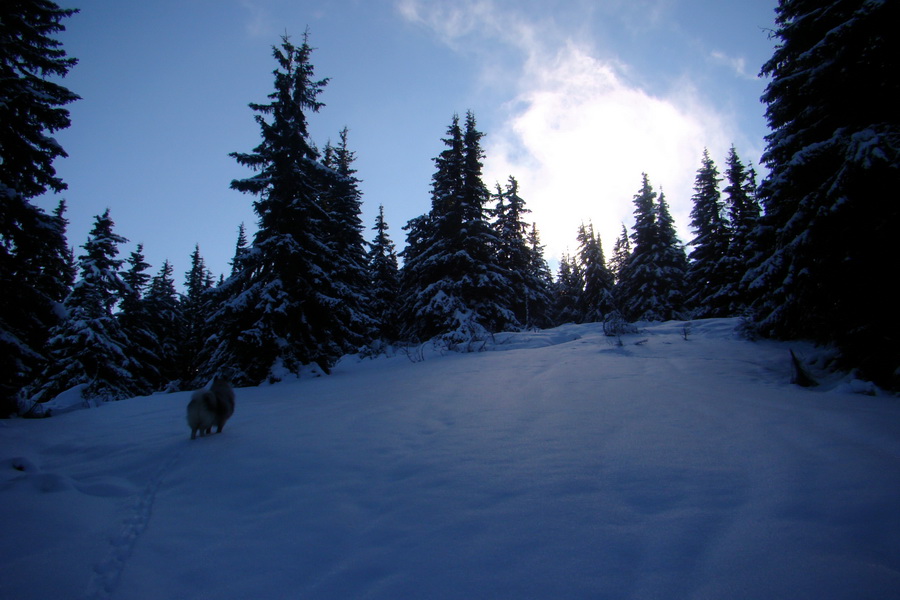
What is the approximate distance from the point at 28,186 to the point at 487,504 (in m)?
12.1

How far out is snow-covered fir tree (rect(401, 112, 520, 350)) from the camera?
16281 millimetres

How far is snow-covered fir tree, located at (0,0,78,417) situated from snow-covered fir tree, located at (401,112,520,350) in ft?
37.0

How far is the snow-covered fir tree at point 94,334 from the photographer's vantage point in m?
18.3

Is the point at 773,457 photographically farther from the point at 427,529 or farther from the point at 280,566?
the point at 280,566

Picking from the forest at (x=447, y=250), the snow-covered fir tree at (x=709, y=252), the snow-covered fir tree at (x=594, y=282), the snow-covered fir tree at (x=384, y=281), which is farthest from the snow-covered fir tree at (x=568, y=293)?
the snow-covered fir tree at (x=384, y=281)

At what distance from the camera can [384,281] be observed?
83.2ft

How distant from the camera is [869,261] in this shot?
5.91 metres

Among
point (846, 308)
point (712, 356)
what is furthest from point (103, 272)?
point (846, 308)

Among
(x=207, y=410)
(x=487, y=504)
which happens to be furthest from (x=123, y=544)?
(x=207, y=410)

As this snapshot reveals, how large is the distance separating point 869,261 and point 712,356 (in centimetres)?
274

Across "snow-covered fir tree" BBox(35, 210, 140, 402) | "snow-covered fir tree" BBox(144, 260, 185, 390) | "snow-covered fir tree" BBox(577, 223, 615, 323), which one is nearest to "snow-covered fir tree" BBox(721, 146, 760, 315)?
"snow-covered fir tree" BBox(577, 223, 615, 323)

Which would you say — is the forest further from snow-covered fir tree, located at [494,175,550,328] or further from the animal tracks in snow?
the animal tracks in snow

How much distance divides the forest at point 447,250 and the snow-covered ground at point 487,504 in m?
2.96

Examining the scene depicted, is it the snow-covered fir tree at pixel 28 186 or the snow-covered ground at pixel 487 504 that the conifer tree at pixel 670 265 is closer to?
the snow-covered ground at pixel 487 504
